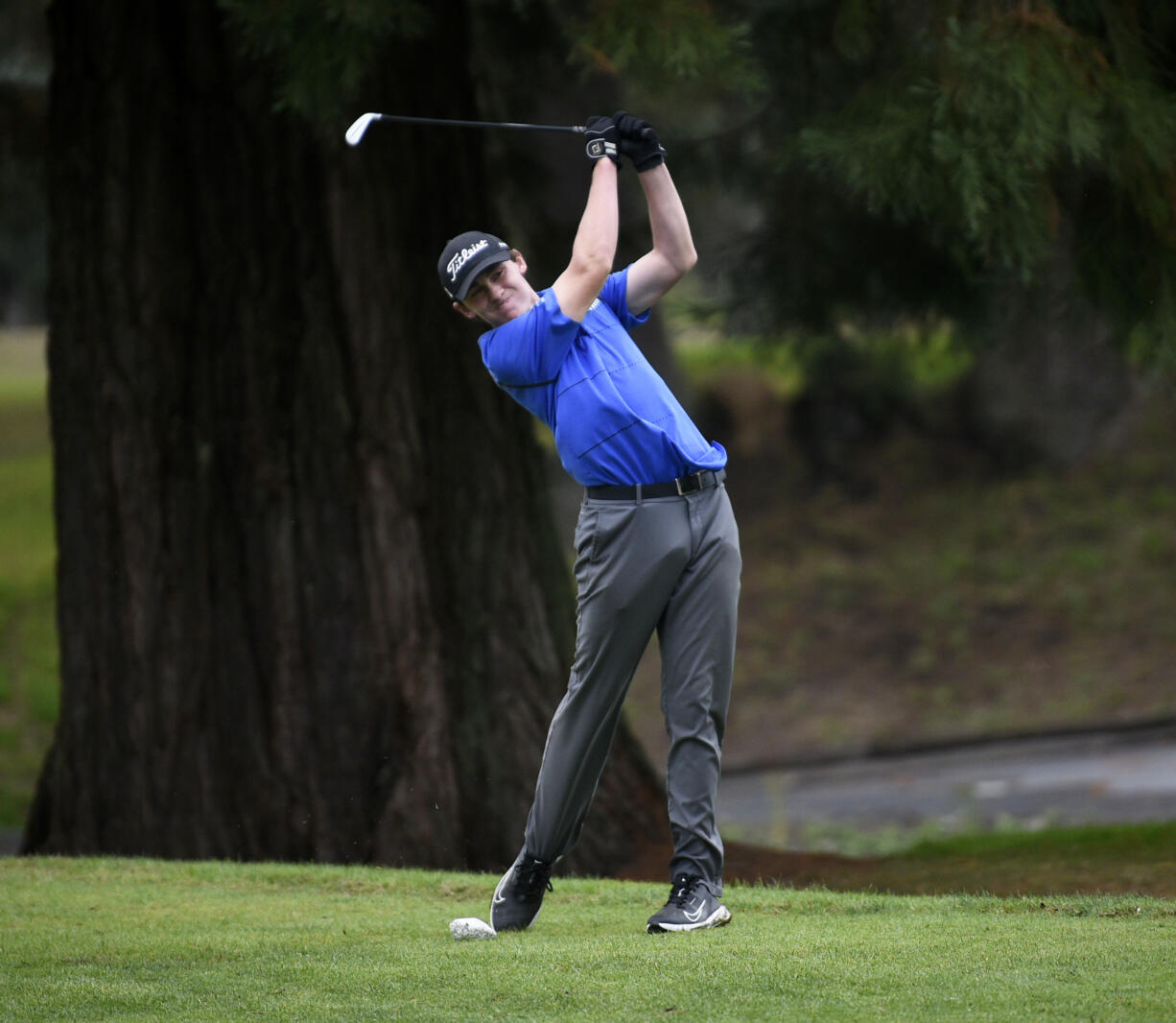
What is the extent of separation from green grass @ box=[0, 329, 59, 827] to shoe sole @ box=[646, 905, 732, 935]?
9.95 metres

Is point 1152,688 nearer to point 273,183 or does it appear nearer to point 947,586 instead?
point 947,586

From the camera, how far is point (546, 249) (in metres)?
10.6

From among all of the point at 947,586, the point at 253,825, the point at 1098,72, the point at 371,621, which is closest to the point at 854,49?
the point at 1098,72

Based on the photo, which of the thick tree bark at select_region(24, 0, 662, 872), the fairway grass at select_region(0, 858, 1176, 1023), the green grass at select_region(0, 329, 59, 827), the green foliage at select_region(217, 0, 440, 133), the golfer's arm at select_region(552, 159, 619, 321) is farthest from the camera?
the green grass at select_region(0, 329, 59, 827)

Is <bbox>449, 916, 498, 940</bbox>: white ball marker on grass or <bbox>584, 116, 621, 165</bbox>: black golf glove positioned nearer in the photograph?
<bbox>449, 916, 498, 940</bbox>: white ball marker on grass

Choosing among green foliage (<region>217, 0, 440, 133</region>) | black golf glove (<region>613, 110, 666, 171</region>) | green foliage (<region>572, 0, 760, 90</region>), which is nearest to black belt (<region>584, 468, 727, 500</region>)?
black golf glove (<region>613, 110, 666, 171</region>)

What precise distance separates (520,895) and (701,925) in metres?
0.55

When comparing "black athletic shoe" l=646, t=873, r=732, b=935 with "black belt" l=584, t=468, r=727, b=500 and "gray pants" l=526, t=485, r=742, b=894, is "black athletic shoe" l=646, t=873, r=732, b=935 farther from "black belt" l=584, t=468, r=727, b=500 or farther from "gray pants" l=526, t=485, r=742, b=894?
"black belt" l=584, t=468, r=727, b=500

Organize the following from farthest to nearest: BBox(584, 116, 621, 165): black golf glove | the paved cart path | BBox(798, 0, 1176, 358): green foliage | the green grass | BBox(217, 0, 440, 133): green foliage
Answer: the green grass
the paved cart path
BBox(217, 0, 440, 133): green foliage
BBox(798, 0, 1176, 358): green foliage
BBox(584, 116, 621, 165): black golf glove

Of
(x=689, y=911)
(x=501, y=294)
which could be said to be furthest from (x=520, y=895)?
(x=501, y=294)

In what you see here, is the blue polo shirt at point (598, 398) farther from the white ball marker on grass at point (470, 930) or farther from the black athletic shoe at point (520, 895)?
the white ball marker on grass at point (470, 930)

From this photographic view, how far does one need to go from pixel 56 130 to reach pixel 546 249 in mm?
3494

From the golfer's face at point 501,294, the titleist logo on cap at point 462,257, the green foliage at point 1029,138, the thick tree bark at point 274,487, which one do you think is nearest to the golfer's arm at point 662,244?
the golfer's face at point 501,294

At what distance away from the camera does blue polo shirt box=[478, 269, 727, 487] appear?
4.73m
